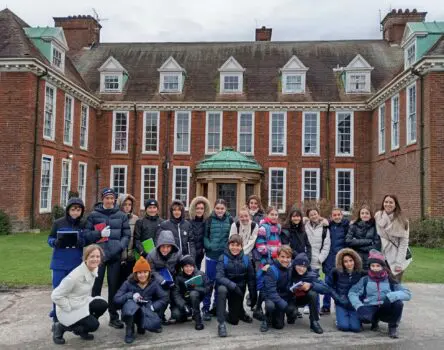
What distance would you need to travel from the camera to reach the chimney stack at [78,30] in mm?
29781

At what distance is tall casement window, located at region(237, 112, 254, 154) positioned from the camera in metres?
24.8

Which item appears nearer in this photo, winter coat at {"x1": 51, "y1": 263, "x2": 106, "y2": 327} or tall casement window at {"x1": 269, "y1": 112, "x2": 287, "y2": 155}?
winter coat at {"x1": 51, "y1": 263, "x2": 106, "y2": 327}

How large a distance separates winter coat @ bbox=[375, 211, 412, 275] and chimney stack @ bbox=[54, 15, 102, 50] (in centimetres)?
2830

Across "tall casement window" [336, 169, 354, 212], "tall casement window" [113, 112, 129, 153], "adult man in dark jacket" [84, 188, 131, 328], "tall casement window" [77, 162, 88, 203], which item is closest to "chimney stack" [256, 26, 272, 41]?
"tall casement window" [113, 112, 129, 153]

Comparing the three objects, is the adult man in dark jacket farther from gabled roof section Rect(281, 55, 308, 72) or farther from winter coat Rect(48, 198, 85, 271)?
gabled roof section Rect(281, 55, 308, 72)

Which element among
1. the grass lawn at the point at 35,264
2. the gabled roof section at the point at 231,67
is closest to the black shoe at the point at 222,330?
the grass lawn at the point at 35,264

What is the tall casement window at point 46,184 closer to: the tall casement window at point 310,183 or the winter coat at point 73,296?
the tall casement window at point 310,183

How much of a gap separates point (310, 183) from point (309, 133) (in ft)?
9.82

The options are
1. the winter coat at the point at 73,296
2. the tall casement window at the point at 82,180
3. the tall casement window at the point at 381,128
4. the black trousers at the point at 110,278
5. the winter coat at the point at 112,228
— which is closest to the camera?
the winter coat at the point at 73,296

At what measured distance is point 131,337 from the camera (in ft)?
17.9

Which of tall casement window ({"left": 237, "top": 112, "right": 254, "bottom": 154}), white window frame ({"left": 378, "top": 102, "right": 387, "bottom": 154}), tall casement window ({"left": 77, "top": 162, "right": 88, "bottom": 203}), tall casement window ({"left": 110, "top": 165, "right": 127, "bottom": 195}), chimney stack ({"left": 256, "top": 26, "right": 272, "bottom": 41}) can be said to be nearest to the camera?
white window frame ({"left": 378, "top": 102, "right": 387, "bottom": 154})

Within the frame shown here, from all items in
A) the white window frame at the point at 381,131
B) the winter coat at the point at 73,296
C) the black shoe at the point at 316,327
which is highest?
the white window frame at the point at 381,131

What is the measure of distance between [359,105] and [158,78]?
41.8 ft

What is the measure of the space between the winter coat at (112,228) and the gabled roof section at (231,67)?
2040cm
